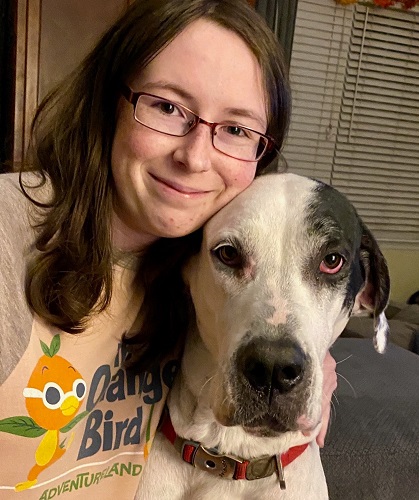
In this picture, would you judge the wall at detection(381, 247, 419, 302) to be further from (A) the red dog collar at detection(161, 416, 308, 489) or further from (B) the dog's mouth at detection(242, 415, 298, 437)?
(B) the dog's mouth at detection(242, 415, 298, 437)

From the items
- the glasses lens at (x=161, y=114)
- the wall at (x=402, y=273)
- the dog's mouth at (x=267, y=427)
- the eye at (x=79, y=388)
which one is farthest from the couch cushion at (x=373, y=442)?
the wall at (x=402, y=273)

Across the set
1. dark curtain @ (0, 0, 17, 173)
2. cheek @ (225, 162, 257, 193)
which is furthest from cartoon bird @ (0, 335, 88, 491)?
dark curtain @ (0, 0, 17, 173)

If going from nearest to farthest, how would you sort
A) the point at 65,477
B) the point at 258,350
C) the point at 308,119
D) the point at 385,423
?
the point at 258,350, the point at 65,477, the point at 385,423, the point at 308,119

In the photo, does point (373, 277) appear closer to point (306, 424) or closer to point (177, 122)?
point (306, 424)

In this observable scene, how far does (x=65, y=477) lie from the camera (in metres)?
1.16

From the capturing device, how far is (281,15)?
3.55 meters

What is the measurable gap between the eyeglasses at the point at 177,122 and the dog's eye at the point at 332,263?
0.27m

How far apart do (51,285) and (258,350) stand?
16.1 inches

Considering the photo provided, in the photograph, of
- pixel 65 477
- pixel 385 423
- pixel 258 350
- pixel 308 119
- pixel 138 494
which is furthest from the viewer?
pixel 308 119

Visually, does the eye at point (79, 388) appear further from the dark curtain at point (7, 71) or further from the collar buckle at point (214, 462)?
the dark curtain at point (7, 71)

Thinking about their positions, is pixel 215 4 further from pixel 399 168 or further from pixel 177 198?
pixel 399 168

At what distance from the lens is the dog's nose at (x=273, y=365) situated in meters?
1.01

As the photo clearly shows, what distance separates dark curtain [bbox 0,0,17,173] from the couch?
1.98 meters

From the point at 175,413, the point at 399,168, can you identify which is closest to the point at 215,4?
the point at 175,413
